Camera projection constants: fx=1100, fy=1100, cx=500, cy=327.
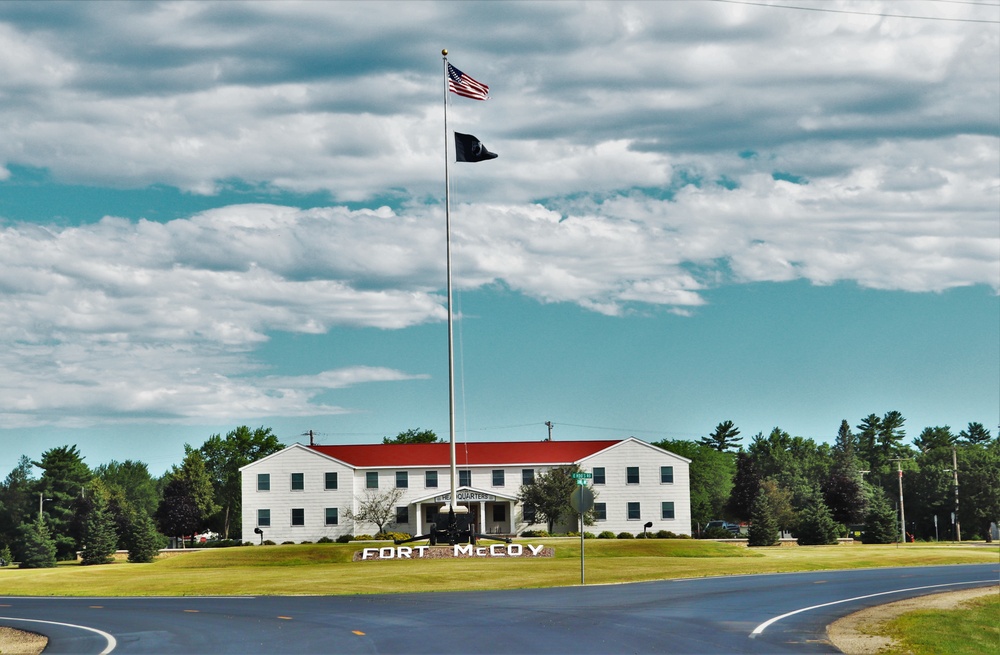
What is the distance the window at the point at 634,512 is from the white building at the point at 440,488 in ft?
0.24

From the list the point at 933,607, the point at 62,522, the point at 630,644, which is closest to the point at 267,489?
the point at 62,522

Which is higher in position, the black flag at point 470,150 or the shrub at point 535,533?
the black flag at point 470,150

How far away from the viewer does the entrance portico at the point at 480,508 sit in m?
78.2

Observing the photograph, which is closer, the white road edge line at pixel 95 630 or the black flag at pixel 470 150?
the white road edge line at pixel 95 630

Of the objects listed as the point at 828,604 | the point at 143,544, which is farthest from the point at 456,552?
the point at 828,604

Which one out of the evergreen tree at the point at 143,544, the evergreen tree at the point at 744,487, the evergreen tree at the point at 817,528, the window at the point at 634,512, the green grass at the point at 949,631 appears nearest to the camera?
the green grass at the point at 949,631

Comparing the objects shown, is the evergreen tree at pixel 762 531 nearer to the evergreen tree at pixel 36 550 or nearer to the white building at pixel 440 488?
the white building at pixel 440 488

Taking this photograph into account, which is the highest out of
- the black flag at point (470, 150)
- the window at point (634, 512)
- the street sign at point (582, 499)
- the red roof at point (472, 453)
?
the black flag at point (470, 150)

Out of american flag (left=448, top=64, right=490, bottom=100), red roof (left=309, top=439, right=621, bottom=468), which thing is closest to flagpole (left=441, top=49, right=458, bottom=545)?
american flag (left=448, top=64, right=490, bottom=100)

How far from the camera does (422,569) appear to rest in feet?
140

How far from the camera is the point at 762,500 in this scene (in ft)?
236

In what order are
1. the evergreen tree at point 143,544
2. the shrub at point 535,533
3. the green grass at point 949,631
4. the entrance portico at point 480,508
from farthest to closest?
the entrance portico at point 480,508
the shrub at point 535,533
the evergreen tree at point 143,544
the green grass at point 949,631

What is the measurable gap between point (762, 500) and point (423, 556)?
29.6m

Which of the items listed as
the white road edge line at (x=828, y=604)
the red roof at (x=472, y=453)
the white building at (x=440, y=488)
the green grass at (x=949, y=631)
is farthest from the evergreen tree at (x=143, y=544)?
the green grass at (x=949, y=631)
